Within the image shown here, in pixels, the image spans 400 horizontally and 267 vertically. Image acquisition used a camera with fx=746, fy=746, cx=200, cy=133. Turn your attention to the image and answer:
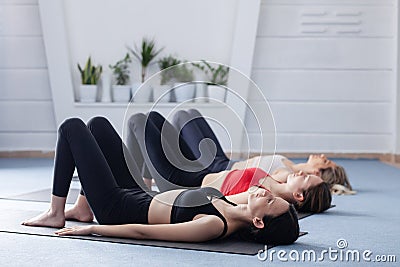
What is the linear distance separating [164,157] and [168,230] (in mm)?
865

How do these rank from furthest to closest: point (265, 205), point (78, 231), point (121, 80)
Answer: point (121, 80) → point (78, 231) → point (265, 205)

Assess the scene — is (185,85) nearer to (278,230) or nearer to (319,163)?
(319,163)

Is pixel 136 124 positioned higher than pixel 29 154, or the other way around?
pixel 136 124

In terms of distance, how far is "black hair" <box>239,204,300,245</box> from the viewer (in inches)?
113

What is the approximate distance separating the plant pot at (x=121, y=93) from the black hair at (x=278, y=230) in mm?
3891

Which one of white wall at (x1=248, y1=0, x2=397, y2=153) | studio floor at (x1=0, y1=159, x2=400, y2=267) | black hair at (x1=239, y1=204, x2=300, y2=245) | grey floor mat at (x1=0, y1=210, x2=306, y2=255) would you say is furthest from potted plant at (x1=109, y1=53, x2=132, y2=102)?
black hair at (x1=239, y1=204, x2=300, y2=245)

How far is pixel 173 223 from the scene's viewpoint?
294 cm

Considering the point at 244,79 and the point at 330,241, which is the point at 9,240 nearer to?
the point at 330,241

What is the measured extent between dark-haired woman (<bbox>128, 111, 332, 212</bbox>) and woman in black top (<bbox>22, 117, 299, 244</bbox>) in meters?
0.35

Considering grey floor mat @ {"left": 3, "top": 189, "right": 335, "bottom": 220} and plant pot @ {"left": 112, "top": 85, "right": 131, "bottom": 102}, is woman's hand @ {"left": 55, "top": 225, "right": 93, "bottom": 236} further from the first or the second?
plant pot @ {"left": 112, "top": 85, "right": 131, "bottom": 102}

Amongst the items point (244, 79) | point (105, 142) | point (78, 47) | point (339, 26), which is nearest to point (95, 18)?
point (78, 47)

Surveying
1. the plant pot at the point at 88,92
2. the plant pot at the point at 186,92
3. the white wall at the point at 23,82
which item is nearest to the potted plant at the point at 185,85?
the plant pot at the point at 186,92

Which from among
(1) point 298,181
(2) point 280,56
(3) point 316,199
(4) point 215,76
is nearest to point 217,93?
(4) point 215,76

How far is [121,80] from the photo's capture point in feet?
22.1
